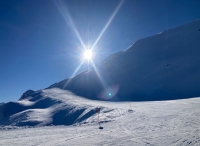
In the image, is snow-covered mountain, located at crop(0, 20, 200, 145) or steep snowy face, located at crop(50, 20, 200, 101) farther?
steep snowy face, located at crop(50, 20, 200, 101)

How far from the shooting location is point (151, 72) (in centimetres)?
5006

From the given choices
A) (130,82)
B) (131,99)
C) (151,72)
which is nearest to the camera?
(131,99)

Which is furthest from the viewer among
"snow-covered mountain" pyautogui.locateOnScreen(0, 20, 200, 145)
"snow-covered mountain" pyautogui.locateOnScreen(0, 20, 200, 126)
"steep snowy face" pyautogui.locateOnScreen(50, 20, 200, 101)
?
"steep snowy face" pyautogui.locateOnScreen(50, 20, 200, 101)

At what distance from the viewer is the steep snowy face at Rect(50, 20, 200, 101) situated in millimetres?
40625

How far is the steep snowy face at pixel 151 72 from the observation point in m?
40.6

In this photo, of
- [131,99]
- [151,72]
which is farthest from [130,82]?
[131,99]

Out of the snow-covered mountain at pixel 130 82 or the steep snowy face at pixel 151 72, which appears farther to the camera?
the steep snowy face at pixel 151 72

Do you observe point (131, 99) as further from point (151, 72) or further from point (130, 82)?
point (151, 72)

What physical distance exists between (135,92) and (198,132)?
111 feet

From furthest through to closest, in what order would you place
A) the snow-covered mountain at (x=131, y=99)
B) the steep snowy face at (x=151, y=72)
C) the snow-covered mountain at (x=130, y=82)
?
the steep snowy face at (x=151, y=72)
the snow-covered mountain at (x=130, y=82)
the snow-covered mountain at (x=131, y=99)

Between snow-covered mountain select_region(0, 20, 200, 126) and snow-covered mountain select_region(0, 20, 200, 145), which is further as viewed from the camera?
snow-covered mountain select_region(0, 20, 200, 126)

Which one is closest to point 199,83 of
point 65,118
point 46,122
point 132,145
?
point 65,118

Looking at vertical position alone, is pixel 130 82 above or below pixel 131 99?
above

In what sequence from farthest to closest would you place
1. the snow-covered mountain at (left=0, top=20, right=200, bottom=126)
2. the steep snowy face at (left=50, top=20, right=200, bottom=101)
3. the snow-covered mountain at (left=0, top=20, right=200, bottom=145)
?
1. the steep snowy face at (left=50, top=20, right=200, bottom=101)
2. the snow-covered mountain at (left=0, top=20, right=200, bottom=126)
3. the snow-covered mountain at (left=0, top=20, right=200, bottom=145)
